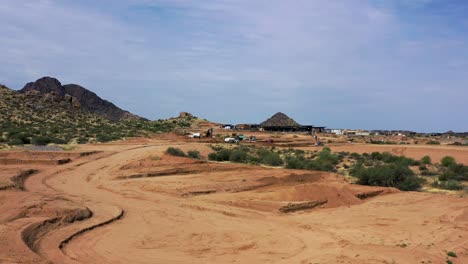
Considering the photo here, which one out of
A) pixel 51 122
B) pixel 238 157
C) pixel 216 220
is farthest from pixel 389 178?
pixel 51 122

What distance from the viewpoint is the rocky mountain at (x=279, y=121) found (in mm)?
140000

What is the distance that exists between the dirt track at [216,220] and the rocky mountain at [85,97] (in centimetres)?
9681

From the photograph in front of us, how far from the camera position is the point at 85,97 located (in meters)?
134

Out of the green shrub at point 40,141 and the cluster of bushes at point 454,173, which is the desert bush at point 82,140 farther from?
the cluster of bushes at point 454,173

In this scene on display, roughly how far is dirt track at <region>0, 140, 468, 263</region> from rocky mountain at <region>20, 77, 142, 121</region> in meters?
96.8

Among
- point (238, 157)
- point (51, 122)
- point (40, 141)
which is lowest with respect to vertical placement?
point (238, 157)

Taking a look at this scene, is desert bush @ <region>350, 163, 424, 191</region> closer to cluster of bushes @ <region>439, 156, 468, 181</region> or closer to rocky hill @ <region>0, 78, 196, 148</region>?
cluster of bushes @ <region>439, 156, 468, 181</region>

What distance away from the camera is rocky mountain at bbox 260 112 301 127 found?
140000 millimetres

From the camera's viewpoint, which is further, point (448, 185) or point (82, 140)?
point (82, 140)

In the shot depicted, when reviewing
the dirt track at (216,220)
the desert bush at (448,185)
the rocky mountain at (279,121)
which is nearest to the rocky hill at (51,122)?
the dirt track at (216,220)

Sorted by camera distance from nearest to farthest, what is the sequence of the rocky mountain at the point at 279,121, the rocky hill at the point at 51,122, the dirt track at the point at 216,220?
1. the dirt track at the point at 216,220
2. the rocky hill at the point at 51,122
3. the rocky mountain at the point at 279,121

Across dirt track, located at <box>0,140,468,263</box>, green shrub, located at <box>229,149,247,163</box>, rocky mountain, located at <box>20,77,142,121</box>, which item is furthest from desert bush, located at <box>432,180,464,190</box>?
rocky mountain, located at <box>20,77,142,121</box>

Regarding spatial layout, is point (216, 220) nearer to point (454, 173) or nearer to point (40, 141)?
point (454, 173)

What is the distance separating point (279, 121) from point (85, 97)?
5252 centimetres
